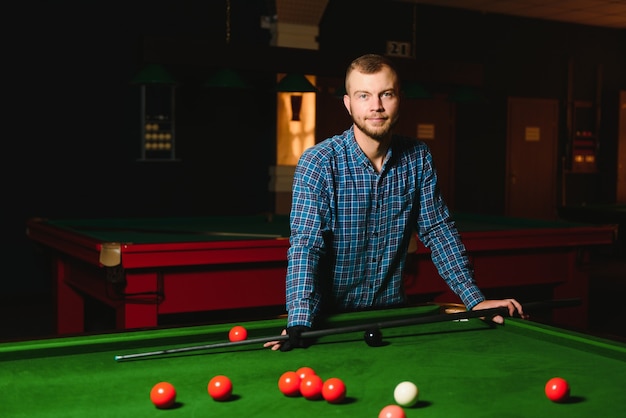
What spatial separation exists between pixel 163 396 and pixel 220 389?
0.36 feet

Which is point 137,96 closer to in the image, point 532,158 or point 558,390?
point 532,158

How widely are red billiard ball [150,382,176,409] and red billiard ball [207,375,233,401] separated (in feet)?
0.25

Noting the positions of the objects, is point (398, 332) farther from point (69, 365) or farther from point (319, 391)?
point (69, 365)

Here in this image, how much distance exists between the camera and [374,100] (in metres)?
2.10

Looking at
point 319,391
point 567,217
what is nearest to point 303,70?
point 567,217

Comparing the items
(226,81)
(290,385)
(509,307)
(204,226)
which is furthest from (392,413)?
(226,81)

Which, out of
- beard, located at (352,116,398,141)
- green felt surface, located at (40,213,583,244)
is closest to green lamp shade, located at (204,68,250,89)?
green felt surface, located at (40,213,583,244)

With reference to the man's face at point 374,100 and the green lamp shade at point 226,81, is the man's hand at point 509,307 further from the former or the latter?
the green lamp shade at point 226,81

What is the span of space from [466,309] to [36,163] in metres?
4.98

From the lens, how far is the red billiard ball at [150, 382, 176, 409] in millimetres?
1383

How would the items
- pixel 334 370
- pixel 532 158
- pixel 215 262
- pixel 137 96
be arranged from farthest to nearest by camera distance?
pixel 532 158
pixel 137 96
pixel 215 262
pixel 334 370

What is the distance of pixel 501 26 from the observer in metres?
8.90

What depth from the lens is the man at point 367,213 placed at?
212 centimetres

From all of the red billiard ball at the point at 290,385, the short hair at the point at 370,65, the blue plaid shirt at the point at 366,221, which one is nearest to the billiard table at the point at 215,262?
the blue plaid shirt at the point at 366,221
